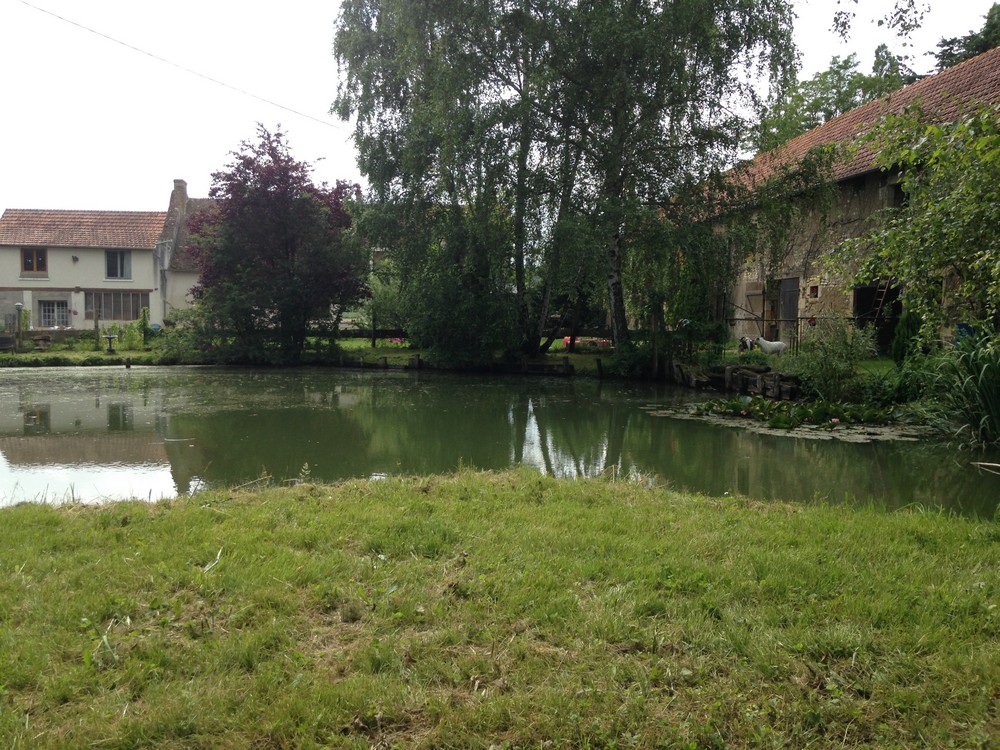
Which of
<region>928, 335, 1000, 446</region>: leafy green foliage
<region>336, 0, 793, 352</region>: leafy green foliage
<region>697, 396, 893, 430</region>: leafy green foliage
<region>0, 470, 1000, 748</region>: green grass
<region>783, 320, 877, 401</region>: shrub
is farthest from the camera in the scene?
<region>336, 0, 793, 352</region>: leafy green foliage

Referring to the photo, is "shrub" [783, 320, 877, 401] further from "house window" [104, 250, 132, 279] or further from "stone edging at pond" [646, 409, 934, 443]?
"house window" [104, 250, 132, 279]

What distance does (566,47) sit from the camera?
17469 millimetres

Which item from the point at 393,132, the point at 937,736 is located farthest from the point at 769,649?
the point at 393,132

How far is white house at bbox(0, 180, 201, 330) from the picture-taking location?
33625 millimetres

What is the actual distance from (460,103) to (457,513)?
46.7 ft

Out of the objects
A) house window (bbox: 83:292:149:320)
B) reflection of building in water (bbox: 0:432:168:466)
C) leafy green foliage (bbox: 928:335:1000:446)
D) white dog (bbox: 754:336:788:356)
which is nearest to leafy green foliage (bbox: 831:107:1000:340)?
leafy green foliage (bbox: 928:335:1000:446)

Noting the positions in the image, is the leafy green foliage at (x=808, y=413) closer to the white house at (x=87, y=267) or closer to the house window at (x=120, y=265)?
the white house at (x=87, y=267)

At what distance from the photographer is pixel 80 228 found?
34.5 meters


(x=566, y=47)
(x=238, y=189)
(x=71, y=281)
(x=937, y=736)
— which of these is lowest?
(x=937, y=736)

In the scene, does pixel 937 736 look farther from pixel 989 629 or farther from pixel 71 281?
pixel 71 281

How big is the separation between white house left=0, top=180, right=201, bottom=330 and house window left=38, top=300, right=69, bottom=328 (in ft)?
0.13

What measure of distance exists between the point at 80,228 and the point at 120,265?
2479 millimetres

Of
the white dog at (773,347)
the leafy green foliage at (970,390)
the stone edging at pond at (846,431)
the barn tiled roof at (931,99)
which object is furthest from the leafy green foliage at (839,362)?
the white dog at (773,347)

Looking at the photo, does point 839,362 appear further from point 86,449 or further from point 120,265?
point 120,265
